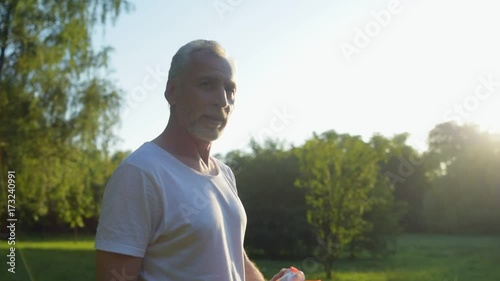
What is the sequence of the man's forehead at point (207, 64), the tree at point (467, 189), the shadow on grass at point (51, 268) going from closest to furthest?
the man's forehead at point (207, 64)
the shadow on grass at point (51, 268)
the tree at point (467, 189)

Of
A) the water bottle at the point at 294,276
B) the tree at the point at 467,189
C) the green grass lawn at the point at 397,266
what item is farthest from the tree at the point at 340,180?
the tree at the point at 467,189

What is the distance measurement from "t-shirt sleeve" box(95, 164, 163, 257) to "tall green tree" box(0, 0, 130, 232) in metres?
12.7

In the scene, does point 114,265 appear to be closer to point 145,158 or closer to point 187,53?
point 145,158

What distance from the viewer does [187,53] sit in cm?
186

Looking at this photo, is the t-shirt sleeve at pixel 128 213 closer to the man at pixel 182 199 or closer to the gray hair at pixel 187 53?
the man at pixel 182 199

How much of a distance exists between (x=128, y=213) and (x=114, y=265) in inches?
5.4

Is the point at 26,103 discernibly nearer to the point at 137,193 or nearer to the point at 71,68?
the point at 71,68

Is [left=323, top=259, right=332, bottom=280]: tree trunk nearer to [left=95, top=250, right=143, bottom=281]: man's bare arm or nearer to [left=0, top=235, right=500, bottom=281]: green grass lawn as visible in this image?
[left=0, top=235, right=500, bottom=281]: green grass lawn

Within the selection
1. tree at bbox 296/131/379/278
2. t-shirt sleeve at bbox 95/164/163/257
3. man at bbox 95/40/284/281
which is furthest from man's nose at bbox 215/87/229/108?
tree at bbox 296/131/379/278

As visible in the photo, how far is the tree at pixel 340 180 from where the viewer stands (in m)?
17.3

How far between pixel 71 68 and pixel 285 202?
14.3 m

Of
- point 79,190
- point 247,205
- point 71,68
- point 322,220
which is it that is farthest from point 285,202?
point 71,68

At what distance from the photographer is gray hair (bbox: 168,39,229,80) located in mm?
1862

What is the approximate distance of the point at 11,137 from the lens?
564 inches
